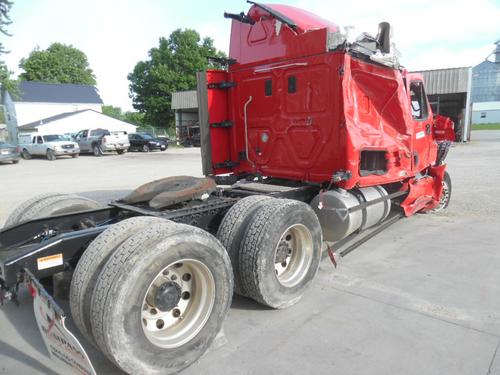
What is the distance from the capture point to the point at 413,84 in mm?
6180

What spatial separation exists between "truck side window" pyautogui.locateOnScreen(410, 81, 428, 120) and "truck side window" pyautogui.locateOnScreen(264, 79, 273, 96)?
2.38 m

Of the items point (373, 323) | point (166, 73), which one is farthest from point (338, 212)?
point (166, 73)

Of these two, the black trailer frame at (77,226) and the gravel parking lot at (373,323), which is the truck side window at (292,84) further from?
the gravel parking lot at (373,323)

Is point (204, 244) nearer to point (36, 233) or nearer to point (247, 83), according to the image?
point (36, 233)

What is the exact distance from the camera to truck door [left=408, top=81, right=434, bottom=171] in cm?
609

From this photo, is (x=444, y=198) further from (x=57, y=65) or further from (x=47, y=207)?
(x=57, y=65)

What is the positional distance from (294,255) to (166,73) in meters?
49.0

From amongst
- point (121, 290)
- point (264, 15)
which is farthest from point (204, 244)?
point (264, 15)

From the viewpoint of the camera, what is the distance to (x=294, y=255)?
4.05m

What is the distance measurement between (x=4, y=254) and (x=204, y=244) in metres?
1.61

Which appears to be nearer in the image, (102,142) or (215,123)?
(215,123)

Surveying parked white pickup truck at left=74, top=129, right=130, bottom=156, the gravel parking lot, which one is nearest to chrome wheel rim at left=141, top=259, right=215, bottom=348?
the gravel parking lot

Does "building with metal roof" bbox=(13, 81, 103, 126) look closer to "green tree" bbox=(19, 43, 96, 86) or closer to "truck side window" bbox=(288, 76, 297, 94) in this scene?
"green tree" bbox=(19, 43, 96, 86)

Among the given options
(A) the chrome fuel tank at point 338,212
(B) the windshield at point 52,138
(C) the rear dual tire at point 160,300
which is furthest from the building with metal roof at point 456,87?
(C) the rear dual tire at point 160,300
